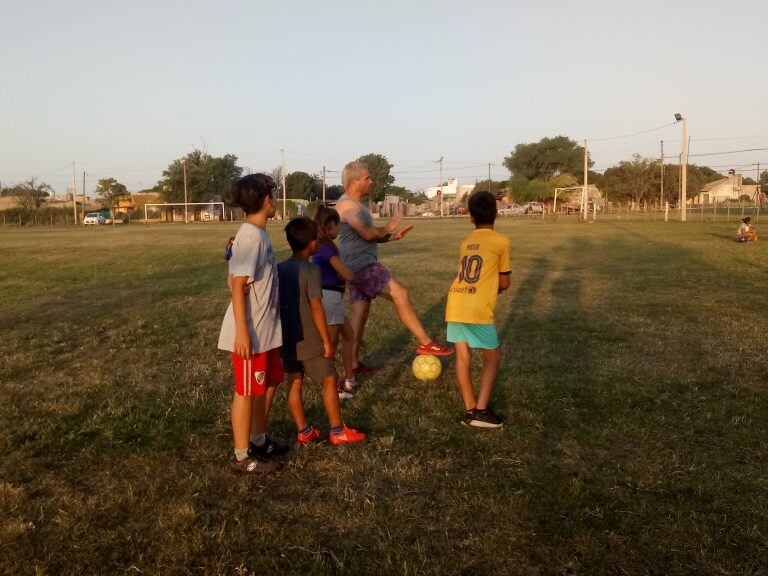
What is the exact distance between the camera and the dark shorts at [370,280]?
5.69 meters

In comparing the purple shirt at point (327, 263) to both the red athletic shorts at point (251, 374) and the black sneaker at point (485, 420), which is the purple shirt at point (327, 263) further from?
the black sneaker at point (485, 420)

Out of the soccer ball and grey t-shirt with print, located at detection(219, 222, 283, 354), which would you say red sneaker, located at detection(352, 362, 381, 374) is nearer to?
the soccer ball

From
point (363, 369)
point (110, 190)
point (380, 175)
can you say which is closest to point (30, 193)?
point (110, 190)

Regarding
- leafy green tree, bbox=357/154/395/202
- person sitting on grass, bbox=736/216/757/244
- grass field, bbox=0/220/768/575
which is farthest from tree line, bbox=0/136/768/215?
grass field, bbox=0/220/768/575

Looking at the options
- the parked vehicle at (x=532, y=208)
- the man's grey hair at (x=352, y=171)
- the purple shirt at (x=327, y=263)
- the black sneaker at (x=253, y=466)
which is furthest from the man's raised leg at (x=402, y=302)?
the parked vehicle at (x=532, y=208)

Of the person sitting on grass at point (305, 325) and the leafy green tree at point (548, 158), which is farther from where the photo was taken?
the leafy green tree at point (548, 158)

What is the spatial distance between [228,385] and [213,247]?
64.6 feet

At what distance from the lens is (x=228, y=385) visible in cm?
555

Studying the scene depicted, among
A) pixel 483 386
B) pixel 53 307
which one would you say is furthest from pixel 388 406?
pixel 53 307

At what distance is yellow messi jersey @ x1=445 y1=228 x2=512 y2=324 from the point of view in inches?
175

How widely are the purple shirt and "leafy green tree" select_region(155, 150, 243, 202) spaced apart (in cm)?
7543

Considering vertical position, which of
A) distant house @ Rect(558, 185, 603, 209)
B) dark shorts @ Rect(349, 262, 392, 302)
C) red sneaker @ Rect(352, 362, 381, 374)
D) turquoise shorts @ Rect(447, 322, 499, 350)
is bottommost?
red sneaker @ Rect(352, 362, 381, 374)

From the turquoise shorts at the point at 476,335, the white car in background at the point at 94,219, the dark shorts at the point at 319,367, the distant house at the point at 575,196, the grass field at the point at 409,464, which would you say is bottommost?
the grass field at the point at 409,464

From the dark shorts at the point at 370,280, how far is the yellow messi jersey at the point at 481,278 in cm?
132
